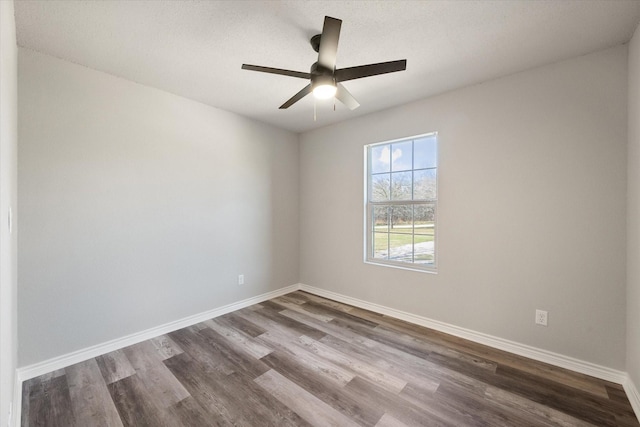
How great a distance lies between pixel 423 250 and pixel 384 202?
2.46ft

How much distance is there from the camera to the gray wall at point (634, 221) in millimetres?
1757

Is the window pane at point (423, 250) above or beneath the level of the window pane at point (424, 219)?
beneath

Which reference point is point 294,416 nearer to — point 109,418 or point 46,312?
point 109,418

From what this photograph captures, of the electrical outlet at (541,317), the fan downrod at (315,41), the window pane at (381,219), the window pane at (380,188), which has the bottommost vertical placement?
the electrical outlet at (541,317)

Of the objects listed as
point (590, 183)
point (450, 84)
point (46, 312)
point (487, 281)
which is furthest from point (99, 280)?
point (590, 183)

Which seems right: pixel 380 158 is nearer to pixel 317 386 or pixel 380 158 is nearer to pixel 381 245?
pixel 381 245

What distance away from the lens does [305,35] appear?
190cm

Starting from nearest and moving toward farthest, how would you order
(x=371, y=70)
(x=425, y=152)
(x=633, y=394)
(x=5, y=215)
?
1. (x=5, y=215)
2. (x=371, y=70)
3. (x=633, y=394)
4. (x=425, y=152)

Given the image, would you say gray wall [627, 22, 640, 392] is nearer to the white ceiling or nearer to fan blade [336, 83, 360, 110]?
the white ceiling

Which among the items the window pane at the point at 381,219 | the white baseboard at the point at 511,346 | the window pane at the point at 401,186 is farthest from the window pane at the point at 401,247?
the white baseboard at the point at 511,346

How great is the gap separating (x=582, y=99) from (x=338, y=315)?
3.07 meters

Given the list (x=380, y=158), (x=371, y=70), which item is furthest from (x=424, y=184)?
(x=371, y=70)

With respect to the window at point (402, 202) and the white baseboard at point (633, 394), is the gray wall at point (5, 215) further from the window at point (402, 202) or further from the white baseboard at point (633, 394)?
the white baseboard at point (633, 394)

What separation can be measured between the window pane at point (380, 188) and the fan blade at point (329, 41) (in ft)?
6.18
